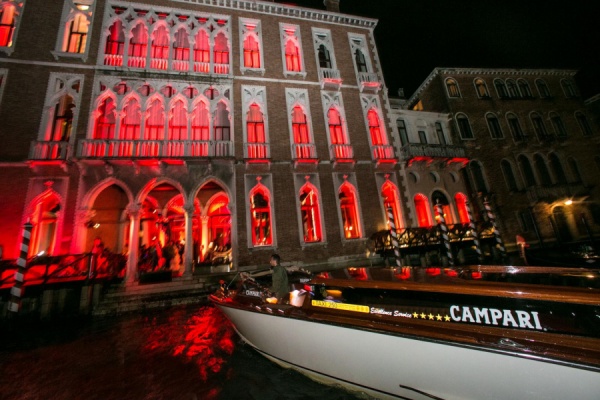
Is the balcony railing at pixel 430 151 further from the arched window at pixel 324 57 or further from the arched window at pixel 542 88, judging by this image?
the arched window at pixel 542 88

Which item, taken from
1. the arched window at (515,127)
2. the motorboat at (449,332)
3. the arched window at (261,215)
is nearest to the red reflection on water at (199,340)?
the motorboat at (449,332)

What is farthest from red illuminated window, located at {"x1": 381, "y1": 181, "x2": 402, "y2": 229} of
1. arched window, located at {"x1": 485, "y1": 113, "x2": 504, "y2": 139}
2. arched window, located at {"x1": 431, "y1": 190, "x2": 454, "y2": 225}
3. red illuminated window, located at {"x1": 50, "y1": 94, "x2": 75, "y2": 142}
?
red illuminated window, located at {"x1": 50, "y1": 94, "x2": 75, "y2": 142}

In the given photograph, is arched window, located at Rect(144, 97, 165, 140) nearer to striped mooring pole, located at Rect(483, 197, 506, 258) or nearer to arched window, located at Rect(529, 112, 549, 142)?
striped mooring pole, located at Rect(483, 197, 506, 258)

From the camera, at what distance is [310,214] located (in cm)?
1281

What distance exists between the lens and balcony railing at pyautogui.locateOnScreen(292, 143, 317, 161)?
12.7 m

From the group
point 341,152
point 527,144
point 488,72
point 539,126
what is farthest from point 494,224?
point 488,72

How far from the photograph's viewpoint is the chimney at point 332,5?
53.8ft

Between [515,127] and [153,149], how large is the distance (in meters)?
24.9

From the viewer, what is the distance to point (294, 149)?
41.7 feet

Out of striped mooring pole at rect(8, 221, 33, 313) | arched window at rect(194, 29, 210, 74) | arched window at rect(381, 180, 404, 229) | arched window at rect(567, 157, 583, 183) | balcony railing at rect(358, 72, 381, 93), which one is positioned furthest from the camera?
arched window at rect(567, 157, 583, 183)

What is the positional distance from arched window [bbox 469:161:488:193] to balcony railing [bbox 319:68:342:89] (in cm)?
1093

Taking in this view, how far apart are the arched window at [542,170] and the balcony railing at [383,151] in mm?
12949

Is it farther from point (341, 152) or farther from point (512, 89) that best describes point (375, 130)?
point (512, 89)

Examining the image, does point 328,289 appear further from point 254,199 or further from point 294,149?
point 294,149
